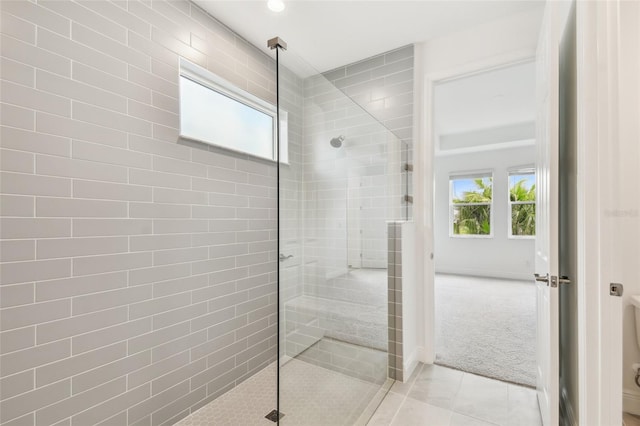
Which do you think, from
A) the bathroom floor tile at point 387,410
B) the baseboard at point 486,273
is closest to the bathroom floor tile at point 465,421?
the bathroom floor tile at point 387,410

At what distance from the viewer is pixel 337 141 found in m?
1.62

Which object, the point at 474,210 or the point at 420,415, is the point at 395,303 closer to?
the point at 420,415

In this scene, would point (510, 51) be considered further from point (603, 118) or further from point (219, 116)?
point (219, 116)

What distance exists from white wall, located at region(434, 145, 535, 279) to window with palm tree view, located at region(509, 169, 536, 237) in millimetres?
104

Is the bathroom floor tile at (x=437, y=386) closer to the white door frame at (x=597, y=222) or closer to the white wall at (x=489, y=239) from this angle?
the white door frame at (x=597, y=222)

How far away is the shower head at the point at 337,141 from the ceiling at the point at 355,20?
25.7 inches

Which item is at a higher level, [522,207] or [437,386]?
[522,207]

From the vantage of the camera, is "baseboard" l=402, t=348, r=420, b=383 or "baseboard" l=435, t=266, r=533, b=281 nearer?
"baseboard" l=402, t=348, r=420, b=383

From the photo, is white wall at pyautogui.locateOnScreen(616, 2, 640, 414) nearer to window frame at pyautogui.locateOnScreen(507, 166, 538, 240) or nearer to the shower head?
the shower head

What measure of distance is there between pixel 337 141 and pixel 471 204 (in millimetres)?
5714

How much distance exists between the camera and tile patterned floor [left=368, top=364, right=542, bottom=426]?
181 centimetres

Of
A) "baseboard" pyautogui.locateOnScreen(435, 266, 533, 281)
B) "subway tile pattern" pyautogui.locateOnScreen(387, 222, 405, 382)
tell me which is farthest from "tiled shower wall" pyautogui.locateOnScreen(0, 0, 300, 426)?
"baseboard" pyautogui.locateOnScreen(435, 266, 533, 281)

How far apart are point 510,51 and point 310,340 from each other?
2408 millimetres

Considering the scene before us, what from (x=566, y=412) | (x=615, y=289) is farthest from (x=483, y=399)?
(x=615, y=289)
